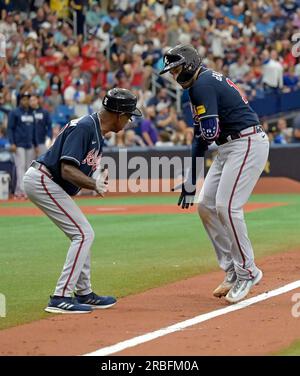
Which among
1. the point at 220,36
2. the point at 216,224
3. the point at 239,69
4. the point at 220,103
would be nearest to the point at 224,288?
the point at 216,224

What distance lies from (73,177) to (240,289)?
5.57ft

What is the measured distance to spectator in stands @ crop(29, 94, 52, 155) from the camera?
70.0 ft

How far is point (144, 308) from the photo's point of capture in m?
8.52

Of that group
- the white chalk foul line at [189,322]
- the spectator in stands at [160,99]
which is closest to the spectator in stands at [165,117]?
the spectator in stands at [160,99]

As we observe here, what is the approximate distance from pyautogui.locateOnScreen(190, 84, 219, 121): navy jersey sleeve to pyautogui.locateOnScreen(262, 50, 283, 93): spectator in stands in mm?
16978

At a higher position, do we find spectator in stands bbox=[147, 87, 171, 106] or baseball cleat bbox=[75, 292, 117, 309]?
baseball cleat bbox=[75, 292, 117, 309]

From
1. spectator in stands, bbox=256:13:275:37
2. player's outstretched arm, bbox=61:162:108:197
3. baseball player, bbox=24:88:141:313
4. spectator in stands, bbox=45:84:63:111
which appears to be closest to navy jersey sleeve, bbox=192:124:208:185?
baseball player, bbox=24:88:141:313

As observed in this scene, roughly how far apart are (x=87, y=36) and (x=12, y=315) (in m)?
19.7

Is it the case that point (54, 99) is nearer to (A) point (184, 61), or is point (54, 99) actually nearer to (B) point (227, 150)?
(B) point (227, 150)

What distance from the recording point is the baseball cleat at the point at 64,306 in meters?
8.33

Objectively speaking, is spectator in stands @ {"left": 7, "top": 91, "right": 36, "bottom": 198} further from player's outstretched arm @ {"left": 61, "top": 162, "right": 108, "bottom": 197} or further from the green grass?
player's outstretched arm @ {"left": 61, "top": 162, "right": 108, "bottom": 197}

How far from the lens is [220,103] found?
8.70 metres
